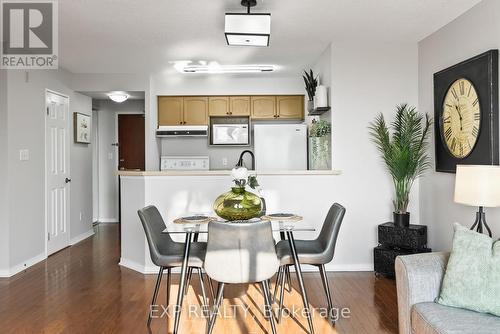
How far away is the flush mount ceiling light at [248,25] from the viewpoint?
9.54 feet

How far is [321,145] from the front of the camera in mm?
4742

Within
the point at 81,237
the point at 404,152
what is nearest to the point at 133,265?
the point at 81,237

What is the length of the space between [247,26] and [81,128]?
3.77 m

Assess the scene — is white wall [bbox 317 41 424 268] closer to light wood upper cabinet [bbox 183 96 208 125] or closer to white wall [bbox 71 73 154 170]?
light wood upper cabinet [bbox 183 96 208 125]

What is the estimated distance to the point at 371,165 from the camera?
4156 millimetres

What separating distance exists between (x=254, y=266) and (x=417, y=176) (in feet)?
8.37

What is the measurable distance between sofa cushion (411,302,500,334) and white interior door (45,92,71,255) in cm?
437

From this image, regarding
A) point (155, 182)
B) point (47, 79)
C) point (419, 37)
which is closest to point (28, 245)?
point (155, 182)

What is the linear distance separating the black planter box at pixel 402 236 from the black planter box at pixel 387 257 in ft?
0.14

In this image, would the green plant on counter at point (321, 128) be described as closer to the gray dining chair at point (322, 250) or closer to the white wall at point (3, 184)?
the gray dining chair at point (322, 250)

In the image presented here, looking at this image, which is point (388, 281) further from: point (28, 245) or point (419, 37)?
point (28, 245)

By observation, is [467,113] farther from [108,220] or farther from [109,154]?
[108,220]

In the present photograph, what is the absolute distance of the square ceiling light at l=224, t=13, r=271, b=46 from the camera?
2.91 m

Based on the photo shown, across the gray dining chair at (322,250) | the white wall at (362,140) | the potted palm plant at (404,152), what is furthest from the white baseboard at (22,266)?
the potted palm plant at (404,152)
